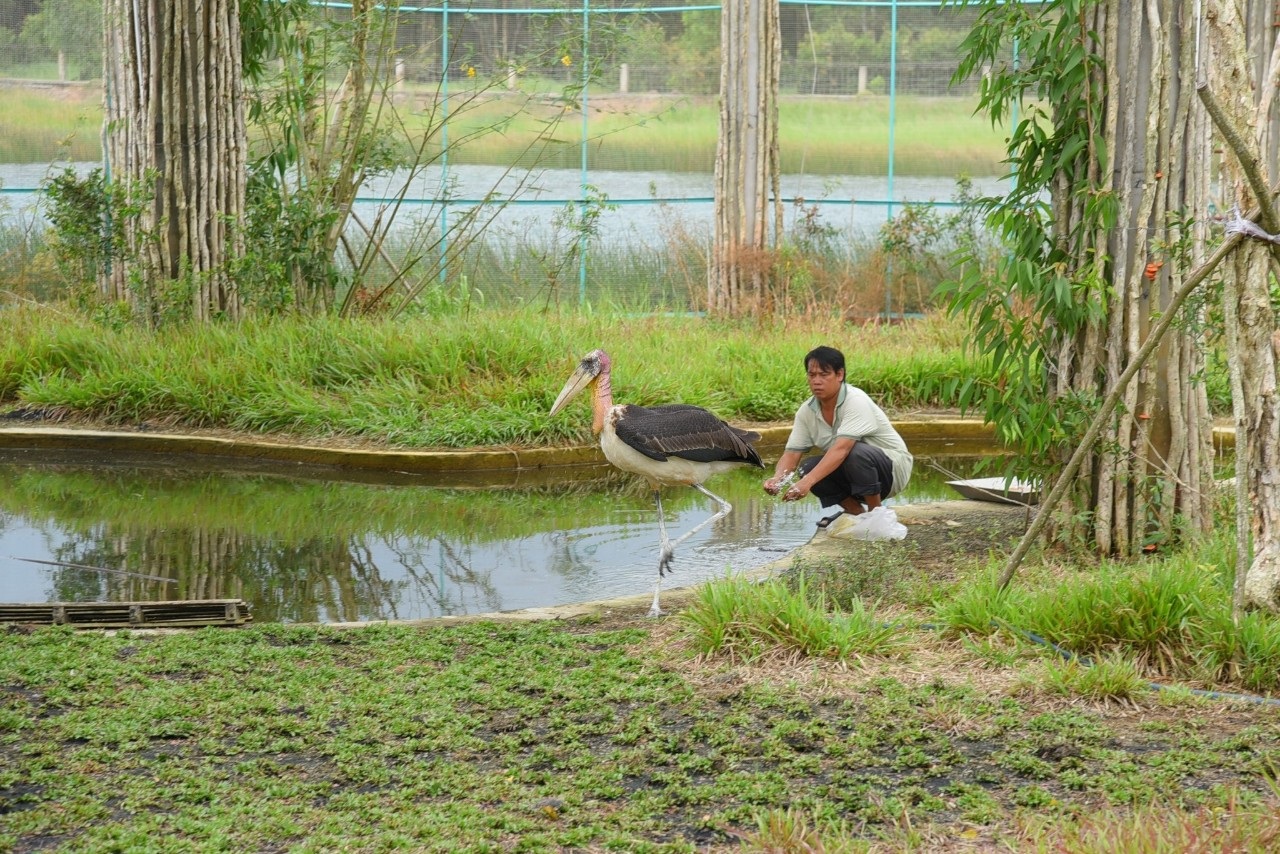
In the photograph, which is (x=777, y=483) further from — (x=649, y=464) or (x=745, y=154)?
(x=745, y=154)

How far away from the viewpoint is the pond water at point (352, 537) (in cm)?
681

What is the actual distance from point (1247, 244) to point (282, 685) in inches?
146

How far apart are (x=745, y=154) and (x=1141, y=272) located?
912cm

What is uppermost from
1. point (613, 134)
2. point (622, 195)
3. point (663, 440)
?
point (613, 134)

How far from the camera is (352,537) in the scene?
800cm

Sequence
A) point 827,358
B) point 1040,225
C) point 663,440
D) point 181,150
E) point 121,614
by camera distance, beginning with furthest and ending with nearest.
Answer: point 181,150 < point 827,358 < point 663,440 < point 1040,225 < point 121,614

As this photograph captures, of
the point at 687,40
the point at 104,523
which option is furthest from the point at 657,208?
the point at 104,523

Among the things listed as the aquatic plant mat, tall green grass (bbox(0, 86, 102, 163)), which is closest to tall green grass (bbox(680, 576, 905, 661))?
the aquatic plant mat

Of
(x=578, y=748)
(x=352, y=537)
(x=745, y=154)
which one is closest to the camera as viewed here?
(x=578, y=748)

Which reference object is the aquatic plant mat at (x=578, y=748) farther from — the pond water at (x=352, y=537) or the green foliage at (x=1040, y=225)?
the green foliage at (x=1040, y=225)

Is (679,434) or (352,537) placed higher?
(679,434)

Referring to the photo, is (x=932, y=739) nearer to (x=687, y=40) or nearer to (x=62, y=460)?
(x=62, y=460)

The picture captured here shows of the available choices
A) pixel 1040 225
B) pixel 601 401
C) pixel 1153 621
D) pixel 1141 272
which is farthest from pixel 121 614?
pixel 1141 272

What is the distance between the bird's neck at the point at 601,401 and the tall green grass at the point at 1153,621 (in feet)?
7.26
